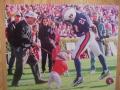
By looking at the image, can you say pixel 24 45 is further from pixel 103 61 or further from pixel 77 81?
pixel 103 61

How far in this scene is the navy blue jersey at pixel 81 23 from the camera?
210 cm

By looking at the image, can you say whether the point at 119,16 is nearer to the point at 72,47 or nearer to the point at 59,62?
the point at 72,47

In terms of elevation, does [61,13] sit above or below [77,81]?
above

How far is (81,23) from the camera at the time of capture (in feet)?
6.92

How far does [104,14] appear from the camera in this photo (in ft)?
6.99

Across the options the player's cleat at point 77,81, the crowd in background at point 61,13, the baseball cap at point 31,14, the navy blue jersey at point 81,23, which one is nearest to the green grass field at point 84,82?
the player's cleat at point 77,81

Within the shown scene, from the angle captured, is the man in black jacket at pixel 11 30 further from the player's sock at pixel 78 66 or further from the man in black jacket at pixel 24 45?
the player's sock at pixel 78 66

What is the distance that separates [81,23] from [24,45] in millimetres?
518

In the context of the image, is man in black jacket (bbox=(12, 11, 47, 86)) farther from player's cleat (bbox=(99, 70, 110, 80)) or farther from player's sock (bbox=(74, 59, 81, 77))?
player's cleat (bbox=(99, 70, 110, 80))

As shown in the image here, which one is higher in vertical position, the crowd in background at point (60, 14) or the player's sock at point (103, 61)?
the crowd in background at point (60, 14)

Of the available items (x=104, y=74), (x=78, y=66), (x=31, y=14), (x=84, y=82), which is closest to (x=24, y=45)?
(x=31, y=14)

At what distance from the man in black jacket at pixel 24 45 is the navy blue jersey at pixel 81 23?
0.36 metres

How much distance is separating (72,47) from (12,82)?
58 centimetres

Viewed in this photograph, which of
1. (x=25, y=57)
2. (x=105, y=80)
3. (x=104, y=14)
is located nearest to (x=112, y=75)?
(x=105, y=80)
